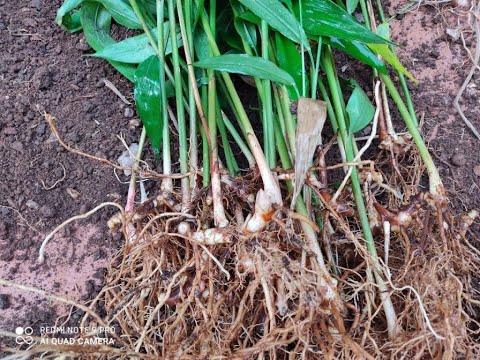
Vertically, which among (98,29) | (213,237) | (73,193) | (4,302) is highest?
(98,29)

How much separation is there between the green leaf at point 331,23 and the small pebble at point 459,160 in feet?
1.11

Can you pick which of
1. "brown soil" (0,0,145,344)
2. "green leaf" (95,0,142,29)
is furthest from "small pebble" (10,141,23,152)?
"green leaf" (95,0,142,29)

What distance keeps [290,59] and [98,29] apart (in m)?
0.47

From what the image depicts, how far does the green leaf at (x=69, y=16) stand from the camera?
1072 mm

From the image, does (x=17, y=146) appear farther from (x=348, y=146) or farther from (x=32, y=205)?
(x=348, y=146)

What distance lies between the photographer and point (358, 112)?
967mm

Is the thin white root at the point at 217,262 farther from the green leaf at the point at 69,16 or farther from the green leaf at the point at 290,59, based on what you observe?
the green leaf at the point at 69,16

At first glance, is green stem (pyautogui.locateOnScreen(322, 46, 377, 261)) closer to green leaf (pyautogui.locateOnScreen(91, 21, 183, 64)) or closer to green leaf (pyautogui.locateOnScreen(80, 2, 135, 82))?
green leaf (pyautogui.locateOnScreen(91, 21, 183, 64))

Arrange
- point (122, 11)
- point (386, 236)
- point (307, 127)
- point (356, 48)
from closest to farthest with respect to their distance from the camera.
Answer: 1. point (307, 127)
2. point (386, 236)
3. point (356, 48)
4. point (122, 11)

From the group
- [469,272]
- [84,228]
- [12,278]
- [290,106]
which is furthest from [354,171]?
[12,278]

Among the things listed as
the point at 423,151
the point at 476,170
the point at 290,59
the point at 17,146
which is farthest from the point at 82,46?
the point at 476,170

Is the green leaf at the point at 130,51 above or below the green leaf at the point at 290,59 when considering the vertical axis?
below

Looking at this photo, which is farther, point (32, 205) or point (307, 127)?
point (32, 205)

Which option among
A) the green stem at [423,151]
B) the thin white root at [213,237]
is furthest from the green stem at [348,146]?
the thin white root at [213,237]
